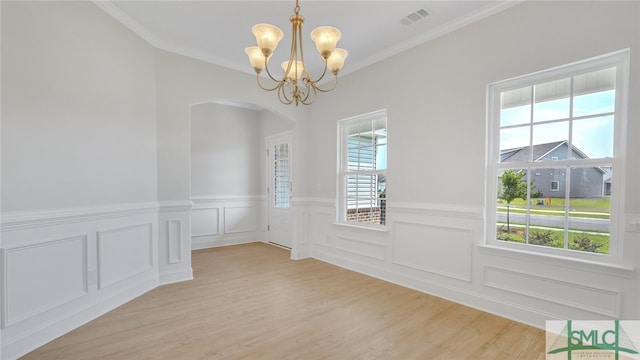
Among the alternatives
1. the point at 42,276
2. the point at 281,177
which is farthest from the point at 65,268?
the point at 281,177

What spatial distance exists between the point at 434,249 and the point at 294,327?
5.82 ft

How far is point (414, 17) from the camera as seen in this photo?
9.42ft

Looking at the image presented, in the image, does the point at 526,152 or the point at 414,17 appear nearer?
the point at 526,152

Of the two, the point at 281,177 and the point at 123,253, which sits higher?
the point at 281,177

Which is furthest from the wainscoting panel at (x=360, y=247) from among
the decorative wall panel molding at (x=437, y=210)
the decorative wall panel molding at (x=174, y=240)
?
the decorative wall panel molding at (x=174, y=240)

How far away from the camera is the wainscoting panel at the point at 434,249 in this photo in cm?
294

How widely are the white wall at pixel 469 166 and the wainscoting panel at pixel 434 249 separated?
0.04ft

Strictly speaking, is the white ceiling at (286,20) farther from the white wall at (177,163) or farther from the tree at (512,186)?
the tree at (512,186)

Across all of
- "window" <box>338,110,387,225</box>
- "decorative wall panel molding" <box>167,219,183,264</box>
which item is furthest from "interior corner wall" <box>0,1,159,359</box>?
"window" <box>338,110,387,225</box>

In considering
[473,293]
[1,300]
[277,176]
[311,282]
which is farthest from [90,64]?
[473,293]

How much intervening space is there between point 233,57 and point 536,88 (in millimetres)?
3543

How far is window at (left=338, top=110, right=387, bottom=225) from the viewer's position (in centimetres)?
393

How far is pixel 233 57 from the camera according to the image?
385 cm

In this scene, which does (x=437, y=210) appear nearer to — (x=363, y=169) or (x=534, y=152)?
(x=534, y=152)
